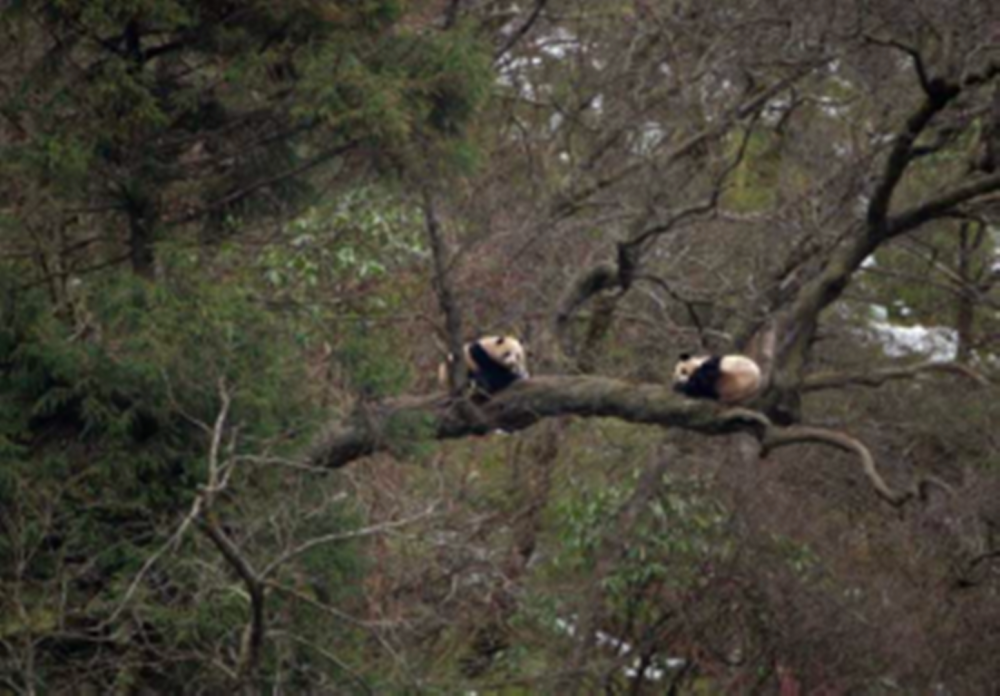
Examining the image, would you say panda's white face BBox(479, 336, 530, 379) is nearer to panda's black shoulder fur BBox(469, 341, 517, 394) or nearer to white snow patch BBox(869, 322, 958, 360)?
A: panda's black shoulder fur BBox(469, 341, 517, 394)

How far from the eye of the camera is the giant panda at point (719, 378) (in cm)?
1320

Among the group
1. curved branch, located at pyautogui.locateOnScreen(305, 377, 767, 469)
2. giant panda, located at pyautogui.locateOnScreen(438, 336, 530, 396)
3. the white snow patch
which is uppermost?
the white snow patch

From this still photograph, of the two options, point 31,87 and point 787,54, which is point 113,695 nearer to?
point 31,87

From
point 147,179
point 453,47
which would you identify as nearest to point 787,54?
point 453,47

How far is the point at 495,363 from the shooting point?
14031mm

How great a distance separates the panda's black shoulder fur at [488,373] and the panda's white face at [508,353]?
0.12ft

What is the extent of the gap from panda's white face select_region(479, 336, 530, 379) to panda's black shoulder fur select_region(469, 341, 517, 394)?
0.12ft

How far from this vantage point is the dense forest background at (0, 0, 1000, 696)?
37.8 ft

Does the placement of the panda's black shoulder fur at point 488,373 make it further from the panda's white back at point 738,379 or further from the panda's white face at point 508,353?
the panda's white back at point 738,379

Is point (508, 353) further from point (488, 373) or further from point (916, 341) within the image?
point (916, 341)

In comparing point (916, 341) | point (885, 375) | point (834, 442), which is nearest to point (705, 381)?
point (885, 375)

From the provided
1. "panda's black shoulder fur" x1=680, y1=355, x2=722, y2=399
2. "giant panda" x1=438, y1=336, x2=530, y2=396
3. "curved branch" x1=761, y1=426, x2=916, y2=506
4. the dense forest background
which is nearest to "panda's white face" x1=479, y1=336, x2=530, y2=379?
"giant panda" x1=438, y1=336, x2=530, y2=396

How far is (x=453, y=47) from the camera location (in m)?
12.8

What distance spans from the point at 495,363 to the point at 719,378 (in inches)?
68.6
